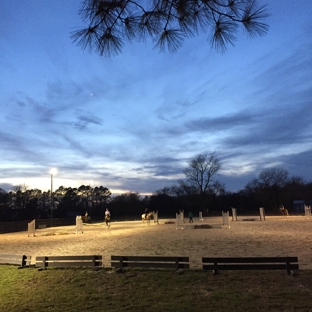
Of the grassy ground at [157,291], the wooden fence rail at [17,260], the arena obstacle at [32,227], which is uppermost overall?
the arena obstacle at [32,227]

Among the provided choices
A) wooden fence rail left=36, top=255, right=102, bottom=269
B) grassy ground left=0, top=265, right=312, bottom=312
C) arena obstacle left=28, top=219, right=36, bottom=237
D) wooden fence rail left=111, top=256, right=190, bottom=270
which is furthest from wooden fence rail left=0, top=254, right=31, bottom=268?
arena obstacle left=28, top=219, right=36, bottom=237

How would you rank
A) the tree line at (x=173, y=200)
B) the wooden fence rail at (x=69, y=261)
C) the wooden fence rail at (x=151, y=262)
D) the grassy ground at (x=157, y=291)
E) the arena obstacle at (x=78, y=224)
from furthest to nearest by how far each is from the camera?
the tree line at (x=173, y=200) < the arena obstacle at (x=78, y=224) < the wooden fence rail at (x=69, y=261) < the wooden fence rail at (x=151, y=262) < the grassy ground at (x=157, y=291)

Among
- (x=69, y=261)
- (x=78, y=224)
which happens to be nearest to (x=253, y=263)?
(x=69, y=261)

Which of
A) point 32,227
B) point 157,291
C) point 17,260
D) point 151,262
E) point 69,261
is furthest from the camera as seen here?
point 32,227

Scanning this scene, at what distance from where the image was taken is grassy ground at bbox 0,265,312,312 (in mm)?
7219

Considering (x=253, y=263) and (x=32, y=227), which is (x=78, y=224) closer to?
(x=32, y=227)

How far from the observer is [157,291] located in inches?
328

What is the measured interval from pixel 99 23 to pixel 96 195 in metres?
101

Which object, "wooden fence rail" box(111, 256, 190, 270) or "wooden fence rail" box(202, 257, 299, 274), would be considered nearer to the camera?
"wooden fence rail" box(202, 257, 299, 274)

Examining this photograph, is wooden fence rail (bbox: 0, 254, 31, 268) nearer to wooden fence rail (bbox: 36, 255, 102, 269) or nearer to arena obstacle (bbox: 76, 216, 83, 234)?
wooden fence rail (bbox: 36, 255, 102, 269)

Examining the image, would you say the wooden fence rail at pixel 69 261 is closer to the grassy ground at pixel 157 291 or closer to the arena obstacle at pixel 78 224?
the grassy ground at pixel 157 291

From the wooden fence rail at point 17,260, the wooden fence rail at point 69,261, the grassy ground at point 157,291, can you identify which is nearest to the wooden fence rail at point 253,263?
the grassy ground at point 157,291

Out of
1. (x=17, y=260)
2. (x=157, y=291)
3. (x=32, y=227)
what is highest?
(x=32, y=227)

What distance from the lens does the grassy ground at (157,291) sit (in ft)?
23.7
